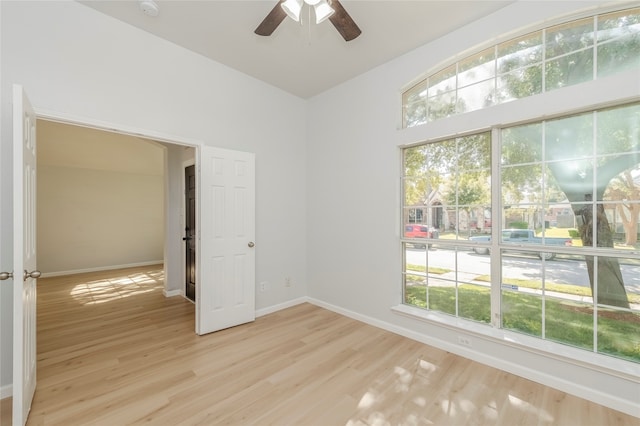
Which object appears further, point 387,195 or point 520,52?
point 387,195

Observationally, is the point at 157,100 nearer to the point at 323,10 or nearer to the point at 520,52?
the point at 323,10

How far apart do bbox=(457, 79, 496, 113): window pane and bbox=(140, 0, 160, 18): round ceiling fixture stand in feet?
9.70

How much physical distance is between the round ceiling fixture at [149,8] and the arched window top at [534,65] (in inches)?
105

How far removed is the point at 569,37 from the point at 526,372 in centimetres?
277

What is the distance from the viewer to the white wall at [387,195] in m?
1.98

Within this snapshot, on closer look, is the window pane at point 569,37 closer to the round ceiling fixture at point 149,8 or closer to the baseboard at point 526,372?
the baseboard at point 526,372

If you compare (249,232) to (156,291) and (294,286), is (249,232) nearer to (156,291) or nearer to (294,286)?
(294,286)

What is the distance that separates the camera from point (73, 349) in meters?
2.64

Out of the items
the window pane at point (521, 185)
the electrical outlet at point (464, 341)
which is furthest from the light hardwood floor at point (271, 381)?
the window pane at point (521, 185)

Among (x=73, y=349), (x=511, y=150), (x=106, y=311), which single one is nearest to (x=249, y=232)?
(x=73, y=349)

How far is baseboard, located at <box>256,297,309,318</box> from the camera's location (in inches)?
141

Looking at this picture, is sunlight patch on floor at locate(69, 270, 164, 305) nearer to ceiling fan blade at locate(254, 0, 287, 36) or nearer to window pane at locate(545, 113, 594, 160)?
ceiling fan blade at locate(254, 0, 287, 36)

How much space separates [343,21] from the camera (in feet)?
6.23

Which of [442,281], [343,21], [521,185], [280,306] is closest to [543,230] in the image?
[521,185]
